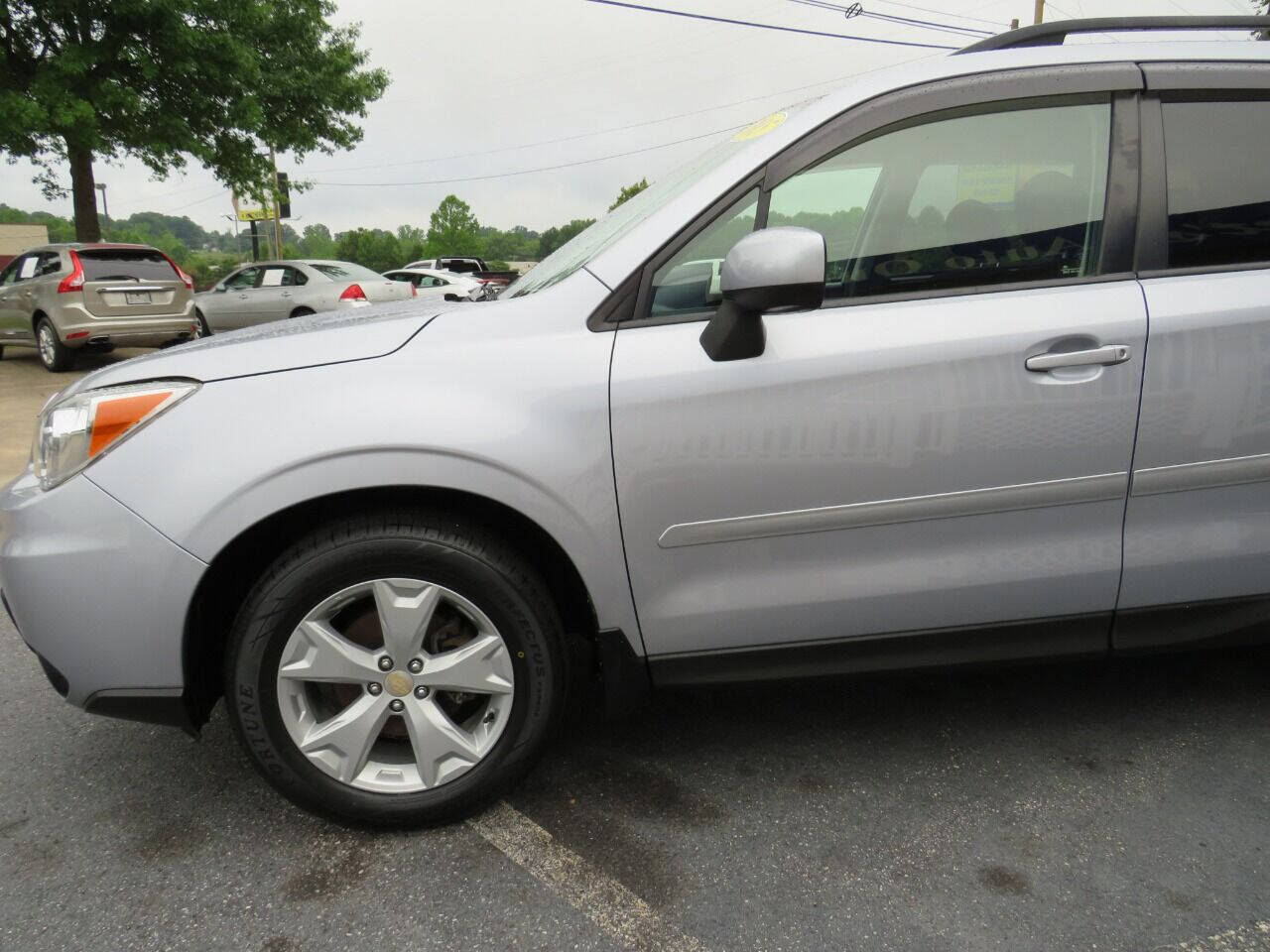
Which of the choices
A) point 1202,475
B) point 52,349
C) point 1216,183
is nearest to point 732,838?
point 1202,475

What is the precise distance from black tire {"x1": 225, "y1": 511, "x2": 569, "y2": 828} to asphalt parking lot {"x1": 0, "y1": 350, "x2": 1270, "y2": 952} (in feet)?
0.38

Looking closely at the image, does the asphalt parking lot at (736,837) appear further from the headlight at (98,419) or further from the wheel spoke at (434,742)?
the headlight at (98,419)

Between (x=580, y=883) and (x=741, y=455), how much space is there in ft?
3.17

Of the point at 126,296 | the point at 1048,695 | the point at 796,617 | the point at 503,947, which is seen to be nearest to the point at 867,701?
the point at 1048,695

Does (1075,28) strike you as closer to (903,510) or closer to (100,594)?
(903,510)

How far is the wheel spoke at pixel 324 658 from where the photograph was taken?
2.01 m

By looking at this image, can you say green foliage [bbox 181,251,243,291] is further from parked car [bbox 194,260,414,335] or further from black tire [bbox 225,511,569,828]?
black tire [bbox 225,511,569,828]

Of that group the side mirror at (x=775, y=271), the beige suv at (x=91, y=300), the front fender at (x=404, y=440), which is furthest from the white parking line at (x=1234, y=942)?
the beige suv at (x=91, y=300)

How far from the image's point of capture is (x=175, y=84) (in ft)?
49.0

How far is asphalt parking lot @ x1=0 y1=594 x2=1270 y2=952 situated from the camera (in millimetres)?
1834

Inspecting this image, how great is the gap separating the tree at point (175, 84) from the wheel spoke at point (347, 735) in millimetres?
14493

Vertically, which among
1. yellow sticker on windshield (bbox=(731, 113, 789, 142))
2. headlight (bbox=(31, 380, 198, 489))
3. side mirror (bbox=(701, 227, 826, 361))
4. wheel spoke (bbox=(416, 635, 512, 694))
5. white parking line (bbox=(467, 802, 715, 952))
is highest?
yellow sticker on windshield (bbox=(731, 113, 789, 142))

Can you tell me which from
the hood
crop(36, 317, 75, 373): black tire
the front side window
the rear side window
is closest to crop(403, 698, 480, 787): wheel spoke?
the hood

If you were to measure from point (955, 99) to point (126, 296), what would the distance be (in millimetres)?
11152
